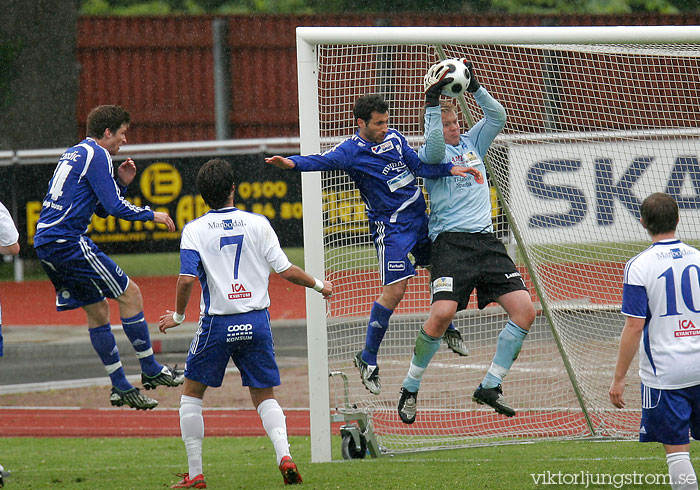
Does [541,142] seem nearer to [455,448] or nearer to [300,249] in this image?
[455,448]

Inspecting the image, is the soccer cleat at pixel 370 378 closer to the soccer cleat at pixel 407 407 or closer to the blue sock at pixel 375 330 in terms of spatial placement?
the blue sock at pixel 375 330

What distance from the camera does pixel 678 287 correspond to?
512 centimetres

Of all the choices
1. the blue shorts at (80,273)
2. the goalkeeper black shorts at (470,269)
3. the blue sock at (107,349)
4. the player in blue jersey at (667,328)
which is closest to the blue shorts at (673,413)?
the player in blue jersey at (667,328)

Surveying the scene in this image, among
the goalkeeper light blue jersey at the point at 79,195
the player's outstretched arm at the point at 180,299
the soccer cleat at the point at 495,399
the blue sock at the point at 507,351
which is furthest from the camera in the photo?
the goalkeeper light blue jersey at the point at 79,195

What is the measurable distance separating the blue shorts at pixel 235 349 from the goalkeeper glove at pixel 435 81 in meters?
1.90

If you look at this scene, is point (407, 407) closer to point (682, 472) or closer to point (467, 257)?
point (467, 257)

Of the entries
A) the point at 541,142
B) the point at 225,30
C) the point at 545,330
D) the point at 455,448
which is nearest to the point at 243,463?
the point at 455,448

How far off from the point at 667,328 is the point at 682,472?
0.78 m

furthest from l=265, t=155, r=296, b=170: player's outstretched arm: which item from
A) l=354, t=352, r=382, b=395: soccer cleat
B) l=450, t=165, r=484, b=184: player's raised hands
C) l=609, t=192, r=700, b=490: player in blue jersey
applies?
l=609, t=192, r=700, b=490: player in blue jersey

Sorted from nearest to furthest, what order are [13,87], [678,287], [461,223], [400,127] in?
[678,287]
[461,223]
[400,127]
[13,87]

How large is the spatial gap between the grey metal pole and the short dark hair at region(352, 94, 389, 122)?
1885cm

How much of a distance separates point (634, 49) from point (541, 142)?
3.62 feet

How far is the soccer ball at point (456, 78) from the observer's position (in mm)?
6559

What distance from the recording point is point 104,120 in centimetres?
716
